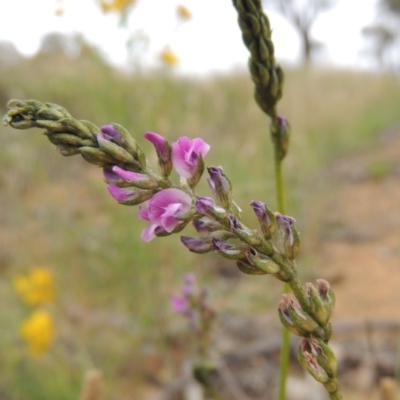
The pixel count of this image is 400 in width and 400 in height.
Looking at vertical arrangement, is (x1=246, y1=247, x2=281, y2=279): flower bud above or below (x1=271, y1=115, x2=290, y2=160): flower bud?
below

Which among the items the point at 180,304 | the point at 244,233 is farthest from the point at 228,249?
the point at 180,304

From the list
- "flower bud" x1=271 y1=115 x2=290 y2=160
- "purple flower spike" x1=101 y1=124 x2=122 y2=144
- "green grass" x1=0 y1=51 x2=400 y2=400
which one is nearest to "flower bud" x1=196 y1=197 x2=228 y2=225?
"purple flower spike" x1=101 y1=124 x2=122 y2=144

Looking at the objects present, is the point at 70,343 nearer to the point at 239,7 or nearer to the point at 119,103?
the point at 119,103

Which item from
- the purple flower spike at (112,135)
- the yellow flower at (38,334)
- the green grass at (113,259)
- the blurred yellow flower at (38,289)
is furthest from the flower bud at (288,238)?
the blurred yellow flower at (38,289)

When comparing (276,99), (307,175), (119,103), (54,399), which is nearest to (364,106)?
(307,175)

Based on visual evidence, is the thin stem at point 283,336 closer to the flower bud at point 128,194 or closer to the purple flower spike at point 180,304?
the flower bud at point 128,194

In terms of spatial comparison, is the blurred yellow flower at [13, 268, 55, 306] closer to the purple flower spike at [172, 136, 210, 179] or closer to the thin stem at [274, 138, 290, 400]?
the thin stem at [274, 138, 290, 400]

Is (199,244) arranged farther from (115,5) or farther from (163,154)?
(115,5)
